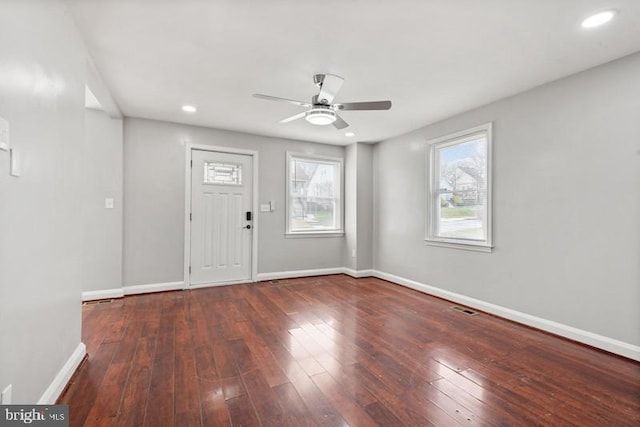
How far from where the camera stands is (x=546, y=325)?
2.93 metres

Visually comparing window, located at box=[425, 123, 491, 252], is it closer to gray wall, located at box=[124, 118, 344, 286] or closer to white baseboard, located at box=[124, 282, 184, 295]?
gray wall, located at box=[124, 118, 344, 286]

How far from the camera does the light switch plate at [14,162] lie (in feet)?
4.27

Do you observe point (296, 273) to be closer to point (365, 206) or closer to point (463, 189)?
point (365, 206)

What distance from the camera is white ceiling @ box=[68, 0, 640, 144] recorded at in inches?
76.2

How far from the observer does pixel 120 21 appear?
207cm

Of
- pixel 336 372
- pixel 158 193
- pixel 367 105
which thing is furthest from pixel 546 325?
pixel 158 193

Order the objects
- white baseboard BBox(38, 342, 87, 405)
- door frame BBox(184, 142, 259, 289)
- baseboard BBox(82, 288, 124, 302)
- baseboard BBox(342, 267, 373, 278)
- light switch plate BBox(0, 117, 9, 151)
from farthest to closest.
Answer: baseboard BBox(342, 267, 373, 278)
door frame BBox(184, 142, 259, 289)
baseboard BBox(82, 288, 124, 302)
white baseboard BBox(38, 342, 87, 405)
light switch plate BBox(0, 117, 9, 151)

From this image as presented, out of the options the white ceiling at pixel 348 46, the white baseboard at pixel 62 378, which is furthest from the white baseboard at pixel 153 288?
the white ceiling at pixel 348 46

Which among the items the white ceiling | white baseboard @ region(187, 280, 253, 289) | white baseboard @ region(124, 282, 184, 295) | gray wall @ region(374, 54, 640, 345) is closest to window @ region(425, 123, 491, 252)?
gray wall @ region(374, 54, 640, 345)

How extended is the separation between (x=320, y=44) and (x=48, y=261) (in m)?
2.30

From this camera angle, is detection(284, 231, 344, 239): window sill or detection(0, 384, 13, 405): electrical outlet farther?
detection(284, 231, 344, 239): window sill

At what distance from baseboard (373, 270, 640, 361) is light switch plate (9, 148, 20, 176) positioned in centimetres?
410

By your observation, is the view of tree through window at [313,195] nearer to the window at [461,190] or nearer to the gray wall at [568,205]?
the window at [461,190]

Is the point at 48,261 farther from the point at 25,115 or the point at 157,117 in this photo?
the point at 157,117
